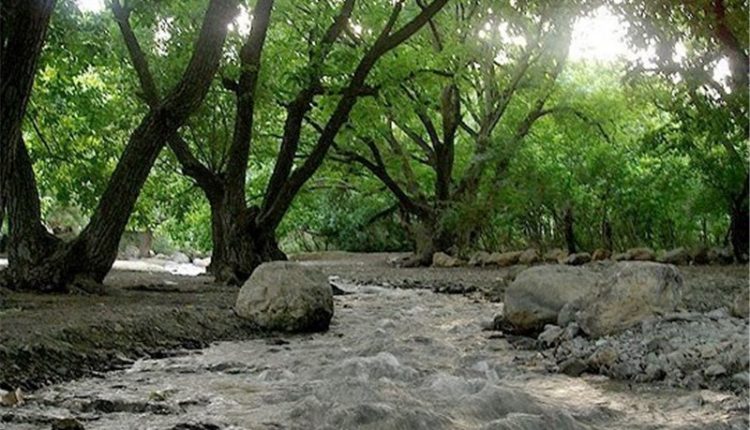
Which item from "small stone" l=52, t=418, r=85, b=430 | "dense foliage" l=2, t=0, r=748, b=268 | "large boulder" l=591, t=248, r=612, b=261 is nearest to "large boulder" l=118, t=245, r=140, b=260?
"dense foliage" l=2, t=0, r=748, b=268

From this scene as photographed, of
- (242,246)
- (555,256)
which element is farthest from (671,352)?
(555,256)

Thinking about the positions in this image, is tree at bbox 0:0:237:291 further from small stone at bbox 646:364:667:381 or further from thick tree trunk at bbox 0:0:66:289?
small stone at bbox 646:364:667:381

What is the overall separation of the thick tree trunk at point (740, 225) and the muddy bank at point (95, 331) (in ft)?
28.5

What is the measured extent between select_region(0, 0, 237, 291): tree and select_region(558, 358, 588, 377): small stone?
451 centimetres

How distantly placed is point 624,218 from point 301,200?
36.3ft

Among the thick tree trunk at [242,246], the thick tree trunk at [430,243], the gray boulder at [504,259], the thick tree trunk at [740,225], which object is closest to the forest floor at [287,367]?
the thick tree trunk at [242,246]

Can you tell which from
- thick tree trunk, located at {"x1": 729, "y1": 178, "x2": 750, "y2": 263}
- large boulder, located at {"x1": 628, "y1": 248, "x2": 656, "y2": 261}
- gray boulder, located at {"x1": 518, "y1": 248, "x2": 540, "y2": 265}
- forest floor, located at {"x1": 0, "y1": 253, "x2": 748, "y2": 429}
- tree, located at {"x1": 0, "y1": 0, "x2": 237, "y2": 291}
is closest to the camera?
forest floor, located at {"x1": 0, "y1": 253, "x2": 748, "y2": 429}

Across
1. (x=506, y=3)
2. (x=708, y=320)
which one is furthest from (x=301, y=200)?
(x=708, y=320)

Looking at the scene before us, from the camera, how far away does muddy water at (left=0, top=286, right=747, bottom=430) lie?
11.7 feet

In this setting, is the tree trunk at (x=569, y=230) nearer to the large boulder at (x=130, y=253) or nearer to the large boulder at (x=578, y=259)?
the large boulder at (x=578, y=259)

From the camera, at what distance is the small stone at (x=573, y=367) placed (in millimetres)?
→ 4777

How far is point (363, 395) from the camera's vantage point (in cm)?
400

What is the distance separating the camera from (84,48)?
7707mm

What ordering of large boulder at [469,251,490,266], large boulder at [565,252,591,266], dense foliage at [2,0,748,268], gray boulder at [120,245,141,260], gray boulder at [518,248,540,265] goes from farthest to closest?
1. gray boulder at [120,245,141,260]
2. large boulder at [469,251,490,266]
3. gray boulder at [518,248,540,265]
4. large boulder at [565,252,591,266]
5. dense foliage at [2,0,748,268]
